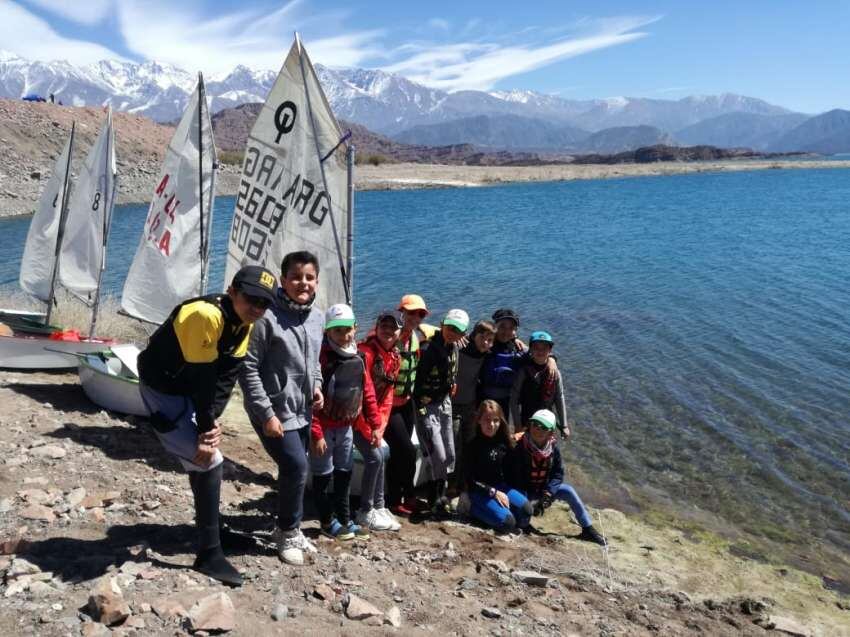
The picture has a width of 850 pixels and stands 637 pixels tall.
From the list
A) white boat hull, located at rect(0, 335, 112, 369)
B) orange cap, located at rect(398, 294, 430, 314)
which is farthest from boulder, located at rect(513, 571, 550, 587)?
white boat hull, located at rect(0, 335, 112, 369)

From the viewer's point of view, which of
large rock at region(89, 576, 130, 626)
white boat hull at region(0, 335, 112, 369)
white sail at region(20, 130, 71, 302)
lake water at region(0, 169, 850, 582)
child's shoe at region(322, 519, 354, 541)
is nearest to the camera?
large rock at region(89, 576, 130, 626)

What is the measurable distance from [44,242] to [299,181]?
6849mm

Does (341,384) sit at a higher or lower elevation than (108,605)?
higher

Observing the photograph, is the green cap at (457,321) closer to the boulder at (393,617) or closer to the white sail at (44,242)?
the boulder at (393,617)

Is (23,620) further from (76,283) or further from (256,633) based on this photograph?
(76,283)

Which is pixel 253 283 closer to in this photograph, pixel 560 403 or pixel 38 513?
pixel 38 513

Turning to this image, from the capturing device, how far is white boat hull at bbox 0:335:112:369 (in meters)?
9.84

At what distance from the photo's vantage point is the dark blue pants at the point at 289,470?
16.4 feet

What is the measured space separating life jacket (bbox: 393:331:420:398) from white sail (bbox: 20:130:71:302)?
8490mm

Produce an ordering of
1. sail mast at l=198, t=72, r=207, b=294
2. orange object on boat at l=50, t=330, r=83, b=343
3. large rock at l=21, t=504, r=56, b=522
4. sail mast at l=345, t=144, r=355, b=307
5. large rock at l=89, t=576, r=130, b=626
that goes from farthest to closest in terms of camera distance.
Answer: orange object on boat at l=50, t=330, r=83, b=343, sail mast at l=198, t=72, r=207, b=294, sail mast at l=345, t=144, r=355, b=307, large rock at l=21, t=504, r=56, b=522, large rock at l=89, t=576, r=130, b=626

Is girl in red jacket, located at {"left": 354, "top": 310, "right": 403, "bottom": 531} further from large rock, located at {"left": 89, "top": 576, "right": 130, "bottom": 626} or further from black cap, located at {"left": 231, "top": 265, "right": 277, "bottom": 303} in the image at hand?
large rock, located at {"left": 89, "top": 576, "right": 130, "bottom": 626}

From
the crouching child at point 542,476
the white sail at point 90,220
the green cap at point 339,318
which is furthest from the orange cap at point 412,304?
the white sail at point 90,220

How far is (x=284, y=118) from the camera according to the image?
809cm

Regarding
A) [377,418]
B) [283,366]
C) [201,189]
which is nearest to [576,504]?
[377,418]
